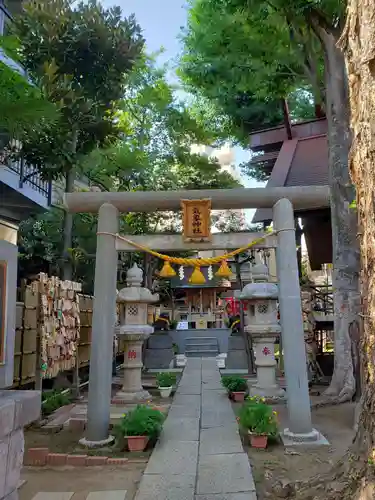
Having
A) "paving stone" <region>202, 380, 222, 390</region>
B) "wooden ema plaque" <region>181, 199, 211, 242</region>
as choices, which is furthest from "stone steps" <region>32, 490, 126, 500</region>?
"paving stone" <region>202, 380, 222, 390</region>

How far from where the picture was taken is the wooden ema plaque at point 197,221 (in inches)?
282

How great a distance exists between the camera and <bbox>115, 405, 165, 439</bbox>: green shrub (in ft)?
20.5

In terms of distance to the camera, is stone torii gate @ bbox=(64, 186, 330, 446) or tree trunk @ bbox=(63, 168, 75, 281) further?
tree trunk @ bbox=(63, 168, 75, 281)

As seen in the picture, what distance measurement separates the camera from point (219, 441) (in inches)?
258

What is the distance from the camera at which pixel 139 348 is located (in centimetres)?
1130

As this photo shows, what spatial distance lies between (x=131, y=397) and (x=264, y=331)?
11.6 ft

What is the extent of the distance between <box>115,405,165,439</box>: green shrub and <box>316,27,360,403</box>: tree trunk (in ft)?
13.7

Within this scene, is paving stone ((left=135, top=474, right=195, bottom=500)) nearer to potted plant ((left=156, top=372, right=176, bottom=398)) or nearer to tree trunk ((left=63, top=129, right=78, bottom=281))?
potted plant ((left=156, top=372, right=176, bottom=398))

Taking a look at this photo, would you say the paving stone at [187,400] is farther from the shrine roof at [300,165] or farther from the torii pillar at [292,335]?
the shrine roof at [300,165]

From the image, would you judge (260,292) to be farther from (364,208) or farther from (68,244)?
(364,208)

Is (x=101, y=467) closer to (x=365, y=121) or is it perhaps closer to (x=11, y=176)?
(x=365, y=121)

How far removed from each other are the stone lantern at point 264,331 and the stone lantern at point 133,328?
2.57 meters

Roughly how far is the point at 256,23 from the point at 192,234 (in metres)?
6.60

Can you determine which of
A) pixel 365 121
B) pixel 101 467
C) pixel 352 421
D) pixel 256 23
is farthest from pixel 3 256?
pixel 256 23
